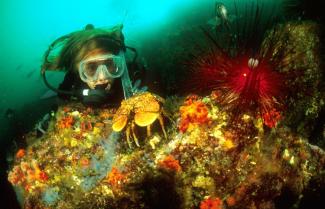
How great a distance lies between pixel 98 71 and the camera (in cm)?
586

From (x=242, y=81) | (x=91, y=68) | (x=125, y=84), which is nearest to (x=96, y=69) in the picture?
(x=91, y=68)

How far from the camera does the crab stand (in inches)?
173

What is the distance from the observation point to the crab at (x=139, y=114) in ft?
14.4

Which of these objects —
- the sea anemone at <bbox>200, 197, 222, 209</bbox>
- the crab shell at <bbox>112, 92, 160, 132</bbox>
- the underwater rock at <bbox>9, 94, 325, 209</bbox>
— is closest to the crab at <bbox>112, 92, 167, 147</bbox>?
the crab shell at <bbox>112, 92, 160, 132</bbox>

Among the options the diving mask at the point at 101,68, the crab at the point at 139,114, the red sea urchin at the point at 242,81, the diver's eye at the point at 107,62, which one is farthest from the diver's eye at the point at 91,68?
the red sea urchin at the point at 242,81

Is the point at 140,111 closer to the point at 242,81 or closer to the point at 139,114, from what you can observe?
the point at 139,114

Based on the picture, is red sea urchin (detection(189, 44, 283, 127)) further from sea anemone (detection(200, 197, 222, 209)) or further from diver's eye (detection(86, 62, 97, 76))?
diver's eye (detection(86, 62, 97, 76))

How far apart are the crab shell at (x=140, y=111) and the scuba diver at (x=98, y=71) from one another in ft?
3.79

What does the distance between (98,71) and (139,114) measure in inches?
73.5

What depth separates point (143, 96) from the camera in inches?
182

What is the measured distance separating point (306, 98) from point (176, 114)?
2025 millimetres

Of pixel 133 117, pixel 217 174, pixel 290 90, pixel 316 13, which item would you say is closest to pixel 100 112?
pixel 133 117

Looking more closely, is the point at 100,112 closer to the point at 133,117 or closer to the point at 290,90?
the point at 133,117

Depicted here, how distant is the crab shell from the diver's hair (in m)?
1.93
